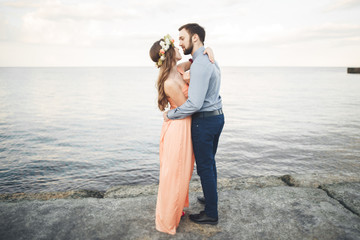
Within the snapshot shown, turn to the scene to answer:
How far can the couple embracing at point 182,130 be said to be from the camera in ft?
9.00

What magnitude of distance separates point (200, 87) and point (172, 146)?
728mm

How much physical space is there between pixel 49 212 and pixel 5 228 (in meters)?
0.45

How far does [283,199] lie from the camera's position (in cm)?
338

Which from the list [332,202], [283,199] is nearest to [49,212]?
[283,199]

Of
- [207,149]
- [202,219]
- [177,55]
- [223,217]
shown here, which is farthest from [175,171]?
[177,55]

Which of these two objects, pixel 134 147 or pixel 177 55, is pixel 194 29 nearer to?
pixel 177 55

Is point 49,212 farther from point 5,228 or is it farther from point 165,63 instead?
point 165,63

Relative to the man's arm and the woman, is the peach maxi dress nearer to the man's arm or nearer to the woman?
the woman

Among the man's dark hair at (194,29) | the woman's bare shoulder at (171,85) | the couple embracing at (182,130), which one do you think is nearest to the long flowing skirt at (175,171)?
the couple embracing at (182,130)

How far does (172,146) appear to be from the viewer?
2803 millimetres

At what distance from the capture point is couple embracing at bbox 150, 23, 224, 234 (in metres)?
2.74

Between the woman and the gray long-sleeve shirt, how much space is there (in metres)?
0.14

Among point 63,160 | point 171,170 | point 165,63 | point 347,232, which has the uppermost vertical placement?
point 165,63

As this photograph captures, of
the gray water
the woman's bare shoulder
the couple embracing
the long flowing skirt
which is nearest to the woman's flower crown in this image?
the couple embracing
